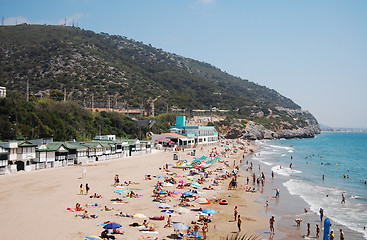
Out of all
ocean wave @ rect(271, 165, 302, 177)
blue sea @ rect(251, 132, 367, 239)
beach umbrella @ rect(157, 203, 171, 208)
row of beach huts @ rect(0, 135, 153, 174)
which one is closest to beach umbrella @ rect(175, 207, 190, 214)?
beach umbrella @ rect(157, 203, 171, 208)

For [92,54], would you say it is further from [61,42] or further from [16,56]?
[16,56]

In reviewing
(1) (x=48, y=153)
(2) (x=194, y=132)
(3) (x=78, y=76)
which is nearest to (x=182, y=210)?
(1) (x=48, y=153)

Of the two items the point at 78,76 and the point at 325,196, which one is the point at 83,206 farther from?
the point at 78,76

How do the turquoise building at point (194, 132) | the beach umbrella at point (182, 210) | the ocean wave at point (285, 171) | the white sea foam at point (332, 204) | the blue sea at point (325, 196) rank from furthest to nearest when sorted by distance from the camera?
the turquoise building at point (194, 132) < the ocean wave at point (285, 171) < the white sea foam at point (332, 204) < the blue sea at point (325, 196) < the beach umbrella at point (182, 210)

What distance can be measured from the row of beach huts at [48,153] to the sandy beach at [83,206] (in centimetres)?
149

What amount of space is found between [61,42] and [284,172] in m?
113

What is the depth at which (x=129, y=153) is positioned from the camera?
51406 mm

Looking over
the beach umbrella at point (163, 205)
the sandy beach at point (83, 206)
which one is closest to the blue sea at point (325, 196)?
the sandy beach at point (83, 206)

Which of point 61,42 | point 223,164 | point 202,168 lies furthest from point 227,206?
point 61,42

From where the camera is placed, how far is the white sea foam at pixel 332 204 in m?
21.5

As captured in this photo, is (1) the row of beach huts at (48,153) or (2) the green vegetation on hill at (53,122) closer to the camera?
(1) the row of beach huts at (48,153)

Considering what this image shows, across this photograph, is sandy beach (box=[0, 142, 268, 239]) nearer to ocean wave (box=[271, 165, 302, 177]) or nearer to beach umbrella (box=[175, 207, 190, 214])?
beach umbrella (box=[175, 207, 190, 214])

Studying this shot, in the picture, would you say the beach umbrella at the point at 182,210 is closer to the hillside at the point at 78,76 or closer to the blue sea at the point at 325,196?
the blue sea at the point at 325,196

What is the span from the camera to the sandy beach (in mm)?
15531
